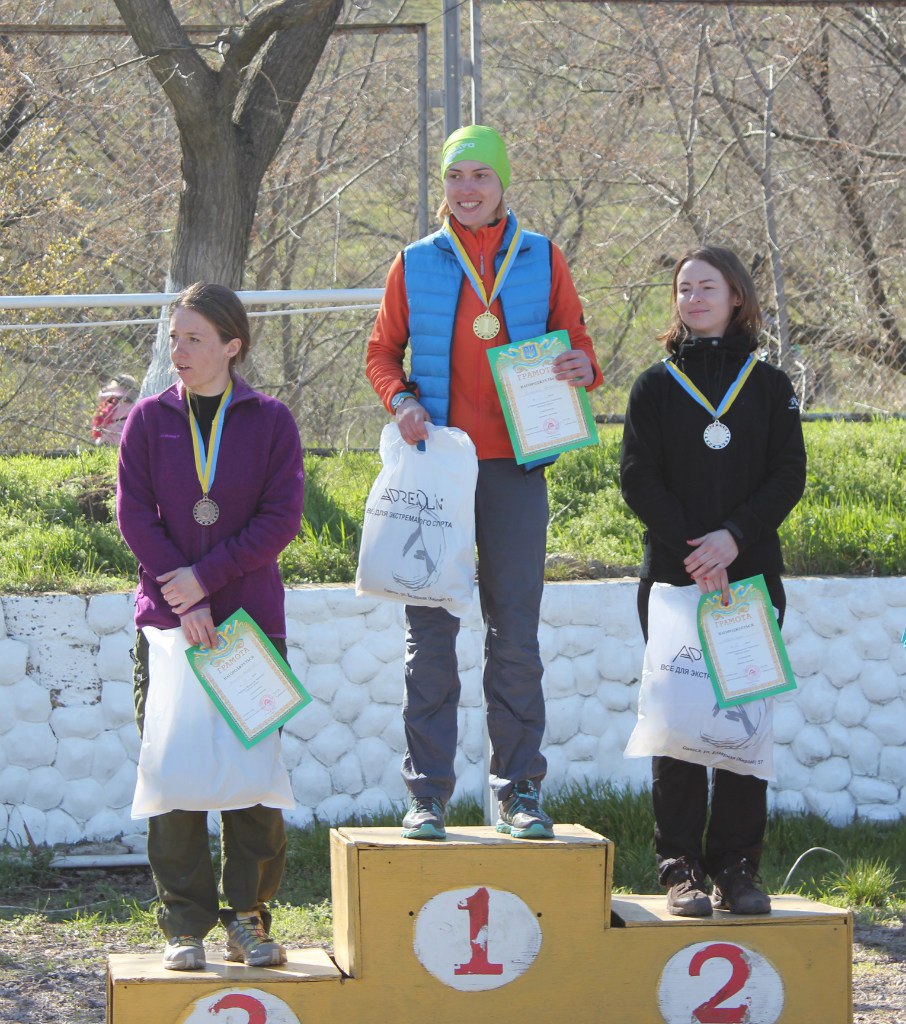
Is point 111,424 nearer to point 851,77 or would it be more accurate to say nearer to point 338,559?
point 338,559

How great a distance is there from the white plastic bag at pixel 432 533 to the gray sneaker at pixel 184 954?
0.95 meters

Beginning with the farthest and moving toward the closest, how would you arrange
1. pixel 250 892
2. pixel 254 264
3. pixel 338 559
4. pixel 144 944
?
pixel 254 264 → pixel 338 559 → pixel 144 944 → pixel 250 892

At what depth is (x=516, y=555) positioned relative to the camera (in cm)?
361

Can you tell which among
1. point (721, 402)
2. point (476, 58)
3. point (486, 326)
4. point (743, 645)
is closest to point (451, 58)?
point (476, 58)

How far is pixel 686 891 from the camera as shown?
3512mm

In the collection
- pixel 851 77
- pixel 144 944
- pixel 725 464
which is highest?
pixel 851 77

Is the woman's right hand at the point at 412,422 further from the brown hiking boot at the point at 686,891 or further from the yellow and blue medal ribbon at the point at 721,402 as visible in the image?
the brown hiking boot at the point at 686,891

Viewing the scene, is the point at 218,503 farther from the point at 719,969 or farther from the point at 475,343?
the point at 719,969

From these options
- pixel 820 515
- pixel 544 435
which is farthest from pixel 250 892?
pixel 820 515

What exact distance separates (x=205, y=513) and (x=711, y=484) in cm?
130

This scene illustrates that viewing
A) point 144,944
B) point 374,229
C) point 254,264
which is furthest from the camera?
point 254,264

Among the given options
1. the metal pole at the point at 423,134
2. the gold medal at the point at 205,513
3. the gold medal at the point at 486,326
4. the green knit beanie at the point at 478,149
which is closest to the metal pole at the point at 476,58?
the metal pole at the point at 423,134

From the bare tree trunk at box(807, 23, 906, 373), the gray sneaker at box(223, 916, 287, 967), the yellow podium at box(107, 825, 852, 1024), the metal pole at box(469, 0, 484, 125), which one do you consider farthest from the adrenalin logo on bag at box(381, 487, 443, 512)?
the bare tree trunk at box(807, 23, 906, 373)

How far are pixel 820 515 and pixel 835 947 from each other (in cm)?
270
